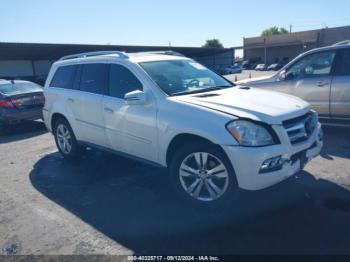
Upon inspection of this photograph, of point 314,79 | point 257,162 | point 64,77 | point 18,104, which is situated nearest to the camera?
point 257,162

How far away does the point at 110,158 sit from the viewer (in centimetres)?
629

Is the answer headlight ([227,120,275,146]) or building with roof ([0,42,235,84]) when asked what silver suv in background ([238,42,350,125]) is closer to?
headlight ([227,120,275,146])

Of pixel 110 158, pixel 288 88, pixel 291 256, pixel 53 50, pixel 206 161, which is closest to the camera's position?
pixel 291 256

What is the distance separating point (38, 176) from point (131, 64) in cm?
261

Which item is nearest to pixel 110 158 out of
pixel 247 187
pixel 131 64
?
pixel 131 64

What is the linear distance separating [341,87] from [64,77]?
17.3 feet

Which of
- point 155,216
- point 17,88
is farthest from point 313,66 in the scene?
point 17,88

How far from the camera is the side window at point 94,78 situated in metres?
5.10

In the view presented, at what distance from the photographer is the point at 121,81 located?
15.8 ft

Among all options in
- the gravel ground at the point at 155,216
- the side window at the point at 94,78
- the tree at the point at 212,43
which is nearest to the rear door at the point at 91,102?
the side window at the point at 94,78

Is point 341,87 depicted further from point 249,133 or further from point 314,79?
point 249,133

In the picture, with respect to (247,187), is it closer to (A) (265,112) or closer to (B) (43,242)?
(A) (265,112)

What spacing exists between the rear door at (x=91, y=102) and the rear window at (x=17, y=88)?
16.2ft

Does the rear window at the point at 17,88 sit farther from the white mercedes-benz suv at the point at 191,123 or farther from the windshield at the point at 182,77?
the windshield at the point at 182,77
